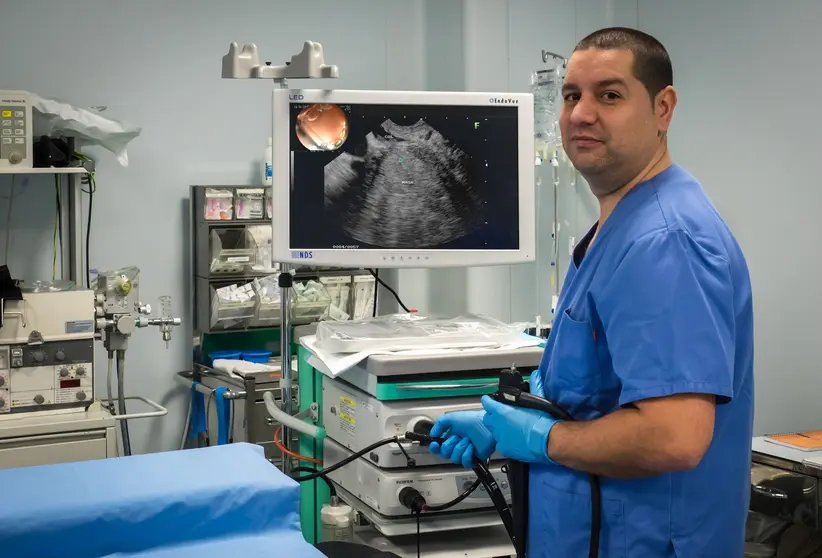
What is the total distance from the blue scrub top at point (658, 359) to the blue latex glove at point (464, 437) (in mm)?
206

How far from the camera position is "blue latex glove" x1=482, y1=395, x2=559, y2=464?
139cm

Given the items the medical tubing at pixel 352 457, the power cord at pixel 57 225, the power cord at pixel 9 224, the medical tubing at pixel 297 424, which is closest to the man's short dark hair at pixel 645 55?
the medical tubing at pixel 352 457

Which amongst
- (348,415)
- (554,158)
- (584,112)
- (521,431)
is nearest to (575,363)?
(521,431)

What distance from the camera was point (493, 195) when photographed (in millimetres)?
2197

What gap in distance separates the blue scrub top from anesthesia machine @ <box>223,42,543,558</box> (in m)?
0.50

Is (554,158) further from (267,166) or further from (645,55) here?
(645,55)

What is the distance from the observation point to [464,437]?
5.67 feet

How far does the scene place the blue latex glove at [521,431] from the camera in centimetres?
139

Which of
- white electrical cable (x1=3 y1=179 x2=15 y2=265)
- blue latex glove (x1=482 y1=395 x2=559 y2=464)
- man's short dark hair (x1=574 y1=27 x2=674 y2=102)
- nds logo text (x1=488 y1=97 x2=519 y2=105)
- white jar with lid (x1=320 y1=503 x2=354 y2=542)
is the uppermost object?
nds logo text (x1=488 y1=97 x2=519 y2=105)

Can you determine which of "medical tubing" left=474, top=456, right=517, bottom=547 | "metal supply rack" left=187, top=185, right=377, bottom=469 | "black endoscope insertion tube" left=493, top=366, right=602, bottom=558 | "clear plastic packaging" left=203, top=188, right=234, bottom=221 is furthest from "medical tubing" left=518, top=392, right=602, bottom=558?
"clear plastic packaging" left=203, top=188, right=234, bottom=221

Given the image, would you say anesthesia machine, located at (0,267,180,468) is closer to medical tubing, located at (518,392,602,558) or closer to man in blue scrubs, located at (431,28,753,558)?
man in blue scrubs, located at (431,28,753,558)

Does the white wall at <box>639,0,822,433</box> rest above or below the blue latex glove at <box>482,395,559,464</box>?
above

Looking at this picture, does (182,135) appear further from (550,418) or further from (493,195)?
(550,418)

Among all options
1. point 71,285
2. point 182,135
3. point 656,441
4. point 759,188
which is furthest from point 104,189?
point 656,441
